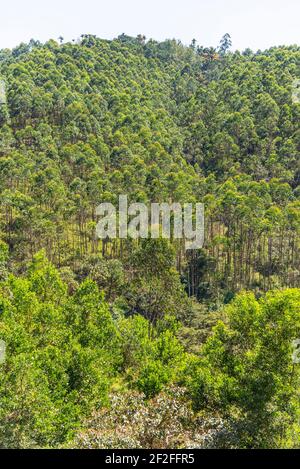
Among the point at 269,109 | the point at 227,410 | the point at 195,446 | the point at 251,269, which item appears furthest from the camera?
the point at 269,109

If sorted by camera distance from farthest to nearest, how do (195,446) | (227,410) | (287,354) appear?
(227,410) < (287,354) < (195,446)

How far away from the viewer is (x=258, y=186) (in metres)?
62.9

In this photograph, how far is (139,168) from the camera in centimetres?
7131

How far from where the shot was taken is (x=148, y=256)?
4441cm

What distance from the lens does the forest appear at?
17125 millimetres

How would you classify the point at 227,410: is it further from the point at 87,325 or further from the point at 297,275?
the point at 297,275

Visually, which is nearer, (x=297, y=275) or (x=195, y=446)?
(x=195, y=446)

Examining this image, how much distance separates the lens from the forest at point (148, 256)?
1712 cm

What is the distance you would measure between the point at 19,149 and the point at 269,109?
52.0 m

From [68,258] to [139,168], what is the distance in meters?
21.1

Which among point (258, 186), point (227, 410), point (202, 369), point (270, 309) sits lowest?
point (227, 410)

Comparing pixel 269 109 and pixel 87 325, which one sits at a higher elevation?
pixel 269 109

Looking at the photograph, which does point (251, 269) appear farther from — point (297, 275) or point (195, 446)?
point (195, 446)

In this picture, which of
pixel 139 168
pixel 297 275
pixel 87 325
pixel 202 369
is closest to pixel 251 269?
pixel 297 275
